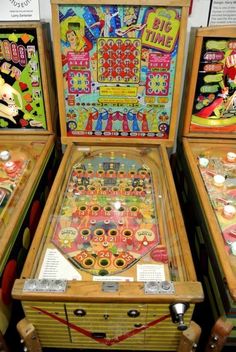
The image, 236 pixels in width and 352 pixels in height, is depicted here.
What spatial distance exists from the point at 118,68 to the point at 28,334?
136cm

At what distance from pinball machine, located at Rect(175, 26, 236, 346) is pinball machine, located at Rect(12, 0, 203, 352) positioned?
0.12 metres

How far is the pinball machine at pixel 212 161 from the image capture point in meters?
1.29

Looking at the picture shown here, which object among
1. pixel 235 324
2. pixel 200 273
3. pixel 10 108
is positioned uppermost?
pixel 10 108

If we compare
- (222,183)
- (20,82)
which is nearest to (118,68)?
(20,82)

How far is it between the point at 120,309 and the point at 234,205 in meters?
0.74

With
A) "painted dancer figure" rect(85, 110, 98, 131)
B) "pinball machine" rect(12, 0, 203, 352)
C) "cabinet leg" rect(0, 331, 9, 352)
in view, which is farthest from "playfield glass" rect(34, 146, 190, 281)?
"cabinet leg" rect(0, 331, 9, 352)

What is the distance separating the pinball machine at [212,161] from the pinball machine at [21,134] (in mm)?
839

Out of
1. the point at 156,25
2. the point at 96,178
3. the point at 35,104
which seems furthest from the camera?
the point at 35,104

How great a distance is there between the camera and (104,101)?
1830 millimetres

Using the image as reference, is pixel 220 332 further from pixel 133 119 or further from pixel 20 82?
pixel 20 82

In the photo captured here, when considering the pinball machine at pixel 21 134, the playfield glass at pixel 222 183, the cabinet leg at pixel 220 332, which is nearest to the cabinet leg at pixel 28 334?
the pinball machine at pixel 21 134

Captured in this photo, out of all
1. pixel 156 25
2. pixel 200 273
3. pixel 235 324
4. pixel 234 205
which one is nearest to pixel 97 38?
pixel 156 25

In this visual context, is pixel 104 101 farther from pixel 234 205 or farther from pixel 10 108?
pixel 234 205

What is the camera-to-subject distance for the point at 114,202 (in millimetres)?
1579
